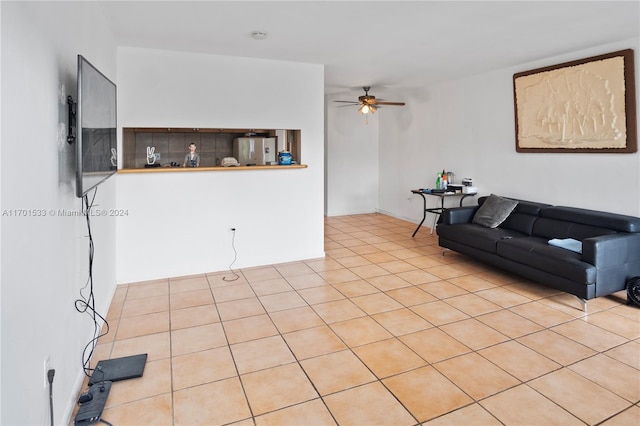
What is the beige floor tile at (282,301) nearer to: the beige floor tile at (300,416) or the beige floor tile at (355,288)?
the beige floor tile at (355,288)

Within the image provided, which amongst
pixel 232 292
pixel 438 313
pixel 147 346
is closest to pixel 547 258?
pixel 438 313

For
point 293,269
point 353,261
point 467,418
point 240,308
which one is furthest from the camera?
point 353,261

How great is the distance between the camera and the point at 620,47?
3.79 meters

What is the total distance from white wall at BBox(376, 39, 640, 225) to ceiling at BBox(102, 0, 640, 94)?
0.73 m

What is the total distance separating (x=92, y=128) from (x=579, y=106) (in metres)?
4.60

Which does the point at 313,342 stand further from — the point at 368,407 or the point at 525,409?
the point at 525,409

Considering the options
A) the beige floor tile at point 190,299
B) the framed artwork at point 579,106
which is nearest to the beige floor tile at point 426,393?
the beige floor tile at point 190,299

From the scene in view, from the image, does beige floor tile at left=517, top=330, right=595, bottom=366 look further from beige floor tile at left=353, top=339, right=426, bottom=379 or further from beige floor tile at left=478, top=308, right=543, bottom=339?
beige floor tile at left=353, top=339, right=426, bottom=379

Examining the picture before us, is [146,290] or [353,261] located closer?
[146,290]

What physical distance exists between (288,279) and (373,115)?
5.04 metres

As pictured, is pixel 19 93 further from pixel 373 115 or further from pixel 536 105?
pixel 373 115

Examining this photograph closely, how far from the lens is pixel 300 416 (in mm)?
1984

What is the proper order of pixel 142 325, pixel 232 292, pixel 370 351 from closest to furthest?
pixel 370 351, pixel 142 325, pixel 232 292

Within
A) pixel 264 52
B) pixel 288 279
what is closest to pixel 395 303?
pixel 288 279
